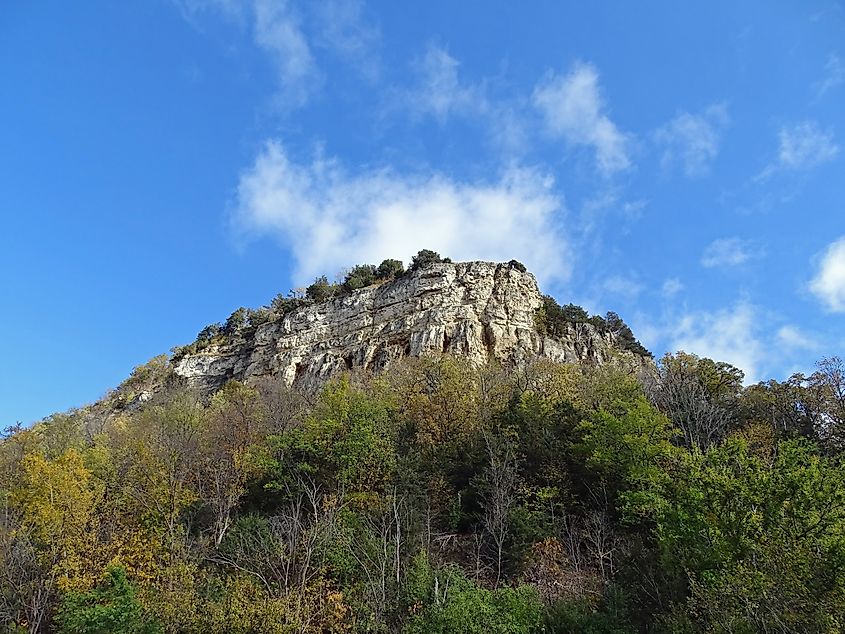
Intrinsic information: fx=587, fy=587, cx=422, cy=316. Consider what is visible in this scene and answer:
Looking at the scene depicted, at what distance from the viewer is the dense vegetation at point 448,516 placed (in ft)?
49.9

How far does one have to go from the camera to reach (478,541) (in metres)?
24.4

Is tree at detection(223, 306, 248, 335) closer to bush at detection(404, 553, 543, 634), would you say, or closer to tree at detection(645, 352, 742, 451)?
tree at detection(645, 352, 742, 451)

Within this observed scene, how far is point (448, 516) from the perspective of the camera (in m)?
25.7

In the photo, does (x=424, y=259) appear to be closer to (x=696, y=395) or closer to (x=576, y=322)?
(x=576, y=322)

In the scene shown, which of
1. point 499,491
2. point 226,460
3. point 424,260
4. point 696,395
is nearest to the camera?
point 499,491

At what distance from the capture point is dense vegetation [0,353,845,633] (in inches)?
599

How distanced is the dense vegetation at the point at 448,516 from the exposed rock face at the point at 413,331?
15999 mm

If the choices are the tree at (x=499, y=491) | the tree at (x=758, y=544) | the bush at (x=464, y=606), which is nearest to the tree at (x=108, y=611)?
the bush at (x=464, y=606)

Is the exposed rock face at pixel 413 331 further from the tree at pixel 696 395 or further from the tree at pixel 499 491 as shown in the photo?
the tree at pixel 499 491

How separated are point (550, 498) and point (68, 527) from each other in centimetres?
1947

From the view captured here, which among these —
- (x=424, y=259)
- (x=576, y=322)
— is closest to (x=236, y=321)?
(x=424, y=259)

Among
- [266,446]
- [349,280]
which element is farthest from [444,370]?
[349,280]

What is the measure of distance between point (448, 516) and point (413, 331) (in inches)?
1086

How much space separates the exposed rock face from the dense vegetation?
15999 millimetres
